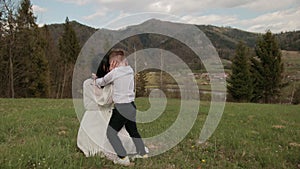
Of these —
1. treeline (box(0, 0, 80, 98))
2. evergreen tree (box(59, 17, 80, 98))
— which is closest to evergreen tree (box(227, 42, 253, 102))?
treeline (box(0, 0, 80, 98))

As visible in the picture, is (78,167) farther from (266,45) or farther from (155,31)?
(266,45)

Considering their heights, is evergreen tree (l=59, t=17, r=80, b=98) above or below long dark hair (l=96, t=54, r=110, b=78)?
above

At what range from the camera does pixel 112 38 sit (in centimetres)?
521

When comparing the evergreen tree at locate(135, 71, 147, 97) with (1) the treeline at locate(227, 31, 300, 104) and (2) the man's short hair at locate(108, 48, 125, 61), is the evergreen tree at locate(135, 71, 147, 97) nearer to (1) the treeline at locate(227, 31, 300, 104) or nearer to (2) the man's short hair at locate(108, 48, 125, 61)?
(2) the man's short hair at locate(108, 48, 125, 61)

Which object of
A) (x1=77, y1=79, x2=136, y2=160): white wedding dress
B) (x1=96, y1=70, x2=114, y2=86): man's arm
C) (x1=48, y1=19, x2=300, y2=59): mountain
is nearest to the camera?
(x1=96, y1=70, x2=114, y2=86): man's arm

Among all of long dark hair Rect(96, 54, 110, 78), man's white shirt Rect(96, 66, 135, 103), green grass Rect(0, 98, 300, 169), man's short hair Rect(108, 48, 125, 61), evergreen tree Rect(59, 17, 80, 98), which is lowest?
green grass Rect(0, 98, 300, 169)

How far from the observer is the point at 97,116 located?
496 cm

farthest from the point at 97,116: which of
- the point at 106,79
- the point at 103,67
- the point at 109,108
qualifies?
the point at 103,67

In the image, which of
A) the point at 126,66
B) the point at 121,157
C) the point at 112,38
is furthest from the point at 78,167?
the point at 112,38

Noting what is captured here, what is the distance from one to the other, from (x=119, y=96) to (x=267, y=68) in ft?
128

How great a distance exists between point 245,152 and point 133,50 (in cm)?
305

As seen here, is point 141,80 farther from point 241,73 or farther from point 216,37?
point 241,73

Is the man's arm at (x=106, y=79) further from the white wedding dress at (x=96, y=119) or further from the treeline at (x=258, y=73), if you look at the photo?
the treeline at (x=258, y=73)

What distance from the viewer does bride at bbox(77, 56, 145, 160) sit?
485cm
